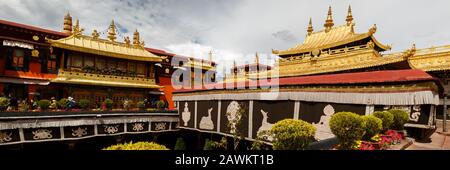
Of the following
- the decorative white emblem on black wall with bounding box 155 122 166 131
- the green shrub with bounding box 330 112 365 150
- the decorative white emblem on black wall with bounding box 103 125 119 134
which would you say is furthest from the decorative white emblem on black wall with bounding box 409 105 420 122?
the decorative white emblem on black wall with bounding box 103 125 119 134

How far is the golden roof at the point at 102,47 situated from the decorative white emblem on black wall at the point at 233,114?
12143mm

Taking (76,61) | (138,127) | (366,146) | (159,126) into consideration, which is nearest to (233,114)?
(159,126)

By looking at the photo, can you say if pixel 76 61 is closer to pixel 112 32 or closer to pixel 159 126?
pixel 112 32

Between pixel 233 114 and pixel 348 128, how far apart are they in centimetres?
824

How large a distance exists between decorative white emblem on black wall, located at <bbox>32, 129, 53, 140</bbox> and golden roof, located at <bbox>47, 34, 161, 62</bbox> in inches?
294

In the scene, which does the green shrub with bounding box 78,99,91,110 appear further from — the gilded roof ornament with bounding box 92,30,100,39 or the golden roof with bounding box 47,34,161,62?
the gilded roof ornament with bounding box 92,30,100,39

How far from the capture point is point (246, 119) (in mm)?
12266

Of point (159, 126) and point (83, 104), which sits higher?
point (83, 104)

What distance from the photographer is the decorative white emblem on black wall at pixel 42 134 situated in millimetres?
12297

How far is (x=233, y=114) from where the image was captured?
13.0m

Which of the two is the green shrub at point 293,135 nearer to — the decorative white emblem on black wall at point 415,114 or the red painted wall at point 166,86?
the decorative white emblem on black wall at point 415,114
